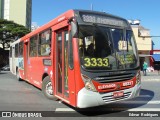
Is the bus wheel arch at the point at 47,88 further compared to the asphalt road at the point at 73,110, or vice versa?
the bus wheel arch at the point at 47,88

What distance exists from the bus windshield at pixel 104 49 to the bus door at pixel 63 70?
2.31 ft

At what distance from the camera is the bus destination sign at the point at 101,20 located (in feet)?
28.3

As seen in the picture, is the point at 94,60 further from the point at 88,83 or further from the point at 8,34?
the point at 8,34

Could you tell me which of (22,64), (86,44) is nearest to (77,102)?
(86,44)

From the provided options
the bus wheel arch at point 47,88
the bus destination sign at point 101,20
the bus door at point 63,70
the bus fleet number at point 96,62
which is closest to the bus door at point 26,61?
the bus wheel arch at point 47,88

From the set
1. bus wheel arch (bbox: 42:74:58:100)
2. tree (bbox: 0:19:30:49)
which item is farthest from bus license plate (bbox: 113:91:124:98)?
tree (bbox: 0:19:30:49)

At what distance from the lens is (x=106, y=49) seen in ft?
28.1

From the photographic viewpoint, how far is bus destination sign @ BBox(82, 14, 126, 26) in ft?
28.3

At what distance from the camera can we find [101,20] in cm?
884

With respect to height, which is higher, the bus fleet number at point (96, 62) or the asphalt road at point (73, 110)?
the bus fleet number at point (96, 62)

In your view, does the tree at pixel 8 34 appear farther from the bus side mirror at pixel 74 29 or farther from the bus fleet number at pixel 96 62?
the bus fleet number at pixel 96 62

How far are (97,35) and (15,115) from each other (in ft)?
10.6

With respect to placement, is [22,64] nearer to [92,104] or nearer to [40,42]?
[40,42]

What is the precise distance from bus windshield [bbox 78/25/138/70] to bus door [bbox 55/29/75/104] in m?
0.70
